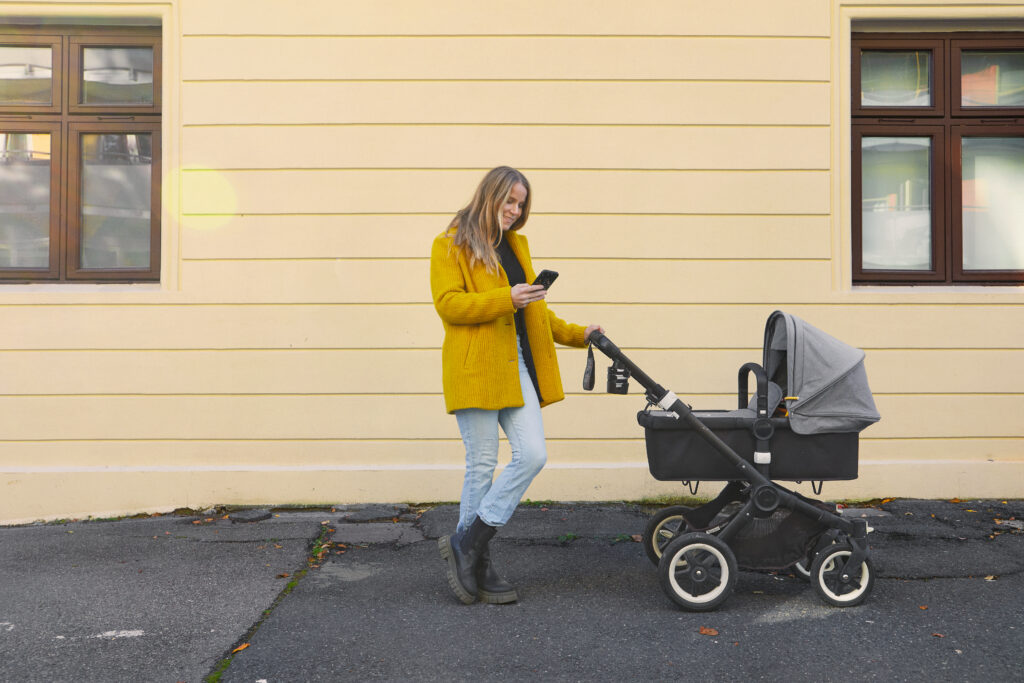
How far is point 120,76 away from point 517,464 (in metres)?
4.13

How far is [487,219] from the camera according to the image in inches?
143

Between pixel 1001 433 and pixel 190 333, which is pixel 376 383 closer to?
pixel 190 333

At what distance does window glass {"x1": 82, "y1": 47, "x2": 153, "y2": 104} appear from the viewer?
19.0 feet

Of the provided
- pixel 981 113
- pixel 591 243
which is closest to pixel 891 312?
pixel 981 113

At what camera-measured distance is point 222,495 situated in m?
5.56

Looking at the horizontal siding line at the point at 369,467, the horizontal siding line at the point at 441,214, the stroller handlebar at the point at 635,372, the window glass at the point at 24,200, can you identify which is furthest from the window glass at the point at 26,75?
the stroller handlebar at the point at 635,372

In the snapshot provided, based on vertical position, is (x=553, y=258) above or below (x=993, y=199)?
below

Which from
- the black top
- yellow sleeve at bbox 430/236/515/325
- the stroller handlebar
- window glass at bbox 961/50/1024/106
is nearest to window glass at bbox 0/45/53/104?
yellow sleeve at bbox 430/236/515/325

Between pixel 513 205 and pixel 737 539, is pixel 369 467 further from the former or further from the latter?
pixel 737 539

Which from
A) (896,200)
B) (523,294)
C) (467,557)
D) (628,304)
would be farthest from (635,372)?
(896,200)

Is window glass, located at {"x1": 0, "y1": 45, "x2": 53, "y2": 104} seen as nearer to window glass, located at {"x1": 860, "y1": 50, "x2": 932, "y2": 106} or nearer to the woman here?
the woman

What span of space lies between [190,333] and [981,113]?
5464 mm

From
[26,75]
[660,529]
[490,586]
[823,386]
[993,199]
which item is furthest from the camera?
[993,199]

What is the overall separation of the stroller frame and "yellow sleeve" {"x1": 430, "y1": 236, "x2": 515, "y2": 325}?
483 mm
